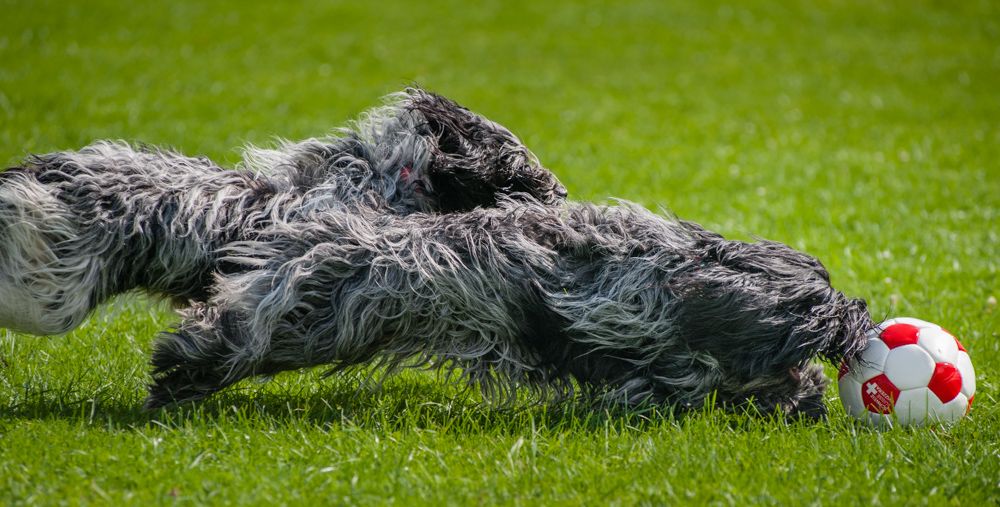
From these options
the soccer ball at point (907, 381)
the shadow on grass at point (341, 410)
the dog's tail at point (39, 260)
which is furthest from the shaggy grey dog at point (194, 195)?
the soccer ball at point (907, 381)

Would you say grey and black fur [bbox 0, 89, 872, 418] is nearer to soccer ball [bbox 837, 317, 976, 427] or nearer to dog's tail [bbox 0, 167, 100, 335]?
dog's tail [bbox 0, 167, 100, 335]

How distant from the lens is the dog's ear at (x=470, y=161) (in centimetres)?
376

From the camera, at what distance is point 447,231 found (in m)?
3.45

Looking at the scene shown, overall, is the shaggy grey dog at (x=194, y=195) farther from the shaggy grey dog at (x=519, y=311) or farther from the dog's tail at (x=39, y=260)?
the shaggy grey dog at (x=519, y=311)

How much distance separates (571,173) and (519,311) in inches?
207

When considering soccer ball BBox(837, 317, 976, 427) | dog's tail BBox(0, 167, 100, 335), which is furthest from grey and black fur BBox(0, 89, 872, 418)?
soccer ball BBox(837, 317, 976, 427)

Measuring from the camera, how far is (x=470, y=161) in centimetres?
377

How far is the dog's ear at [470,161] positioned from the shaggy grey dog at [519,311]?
288 millimetres

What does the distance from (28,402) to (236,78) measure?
931 cm

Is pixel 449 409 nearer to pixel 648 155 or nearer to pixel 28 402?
pixel 28 402

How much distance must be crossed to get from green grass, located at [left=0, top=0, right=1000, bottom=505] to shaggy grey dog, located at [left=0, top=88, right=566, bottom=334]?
511 mm

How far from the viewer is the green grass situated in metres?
3.00

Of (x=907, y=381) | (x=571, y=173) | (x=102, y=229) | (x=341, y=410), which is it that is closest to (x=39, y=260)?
(x=102, y=229)

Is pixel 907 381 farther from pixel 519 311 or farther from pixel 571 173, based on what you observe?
pixel 571 173
